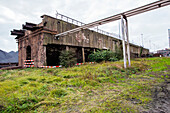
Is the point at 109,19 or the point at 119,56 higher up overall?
the point at 109,19

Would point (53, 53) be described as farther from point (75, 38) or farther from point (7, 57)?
point (7, 57)

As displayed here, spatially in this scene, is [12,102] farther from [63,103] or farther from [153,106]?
[153,106]

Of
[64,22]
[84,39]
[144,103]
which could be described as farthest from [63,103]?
[84,39]

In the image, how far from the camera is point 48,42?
10.2 meters

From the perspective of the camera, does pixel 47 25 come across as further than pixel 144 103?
Yes

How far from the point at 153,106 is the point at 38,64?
10.3 metres

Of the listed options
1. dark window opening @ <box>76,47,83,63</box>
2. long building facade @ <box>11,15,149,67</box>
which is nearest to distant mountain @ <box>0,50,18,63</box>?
long building facade @ <box>11,15,149,67</box>

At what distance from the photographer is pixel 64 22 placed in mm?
11930

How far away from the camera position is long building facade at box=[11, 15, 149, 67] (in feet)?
32.8

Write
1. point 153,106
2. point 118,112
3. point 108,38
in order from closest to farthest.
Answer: point 118,112, point 153,106, point 108,38

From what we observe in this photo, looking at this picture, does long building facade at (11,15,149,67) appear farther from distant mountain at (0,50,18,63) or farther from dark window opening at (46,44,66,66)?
distant mountain at (0,50,18,63)

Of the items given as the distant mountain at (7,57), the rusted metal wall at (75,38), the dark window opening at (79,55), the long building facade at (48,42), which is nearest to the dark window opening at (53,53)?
the long building facade at (48,42)

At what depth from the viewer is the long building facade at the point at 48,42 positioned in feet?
32.8

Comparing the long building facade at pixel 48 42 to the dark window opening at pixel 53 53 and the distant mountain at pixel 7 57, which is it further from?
the distant mountain at pixel 7 57
